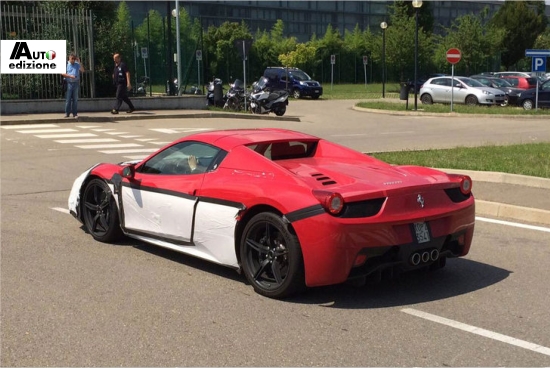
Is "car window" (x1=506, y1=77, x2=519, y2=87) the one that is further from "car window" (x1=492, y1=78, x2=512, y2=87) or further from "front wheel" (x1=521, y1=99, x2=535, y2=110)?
"front wheel" (x1=521, y1=99, x2=535, y2=110)

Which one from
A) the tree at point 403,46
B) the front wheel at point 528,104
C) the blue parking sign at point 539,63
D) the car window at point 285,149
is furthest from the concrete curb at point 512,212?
the tree at point 403,46

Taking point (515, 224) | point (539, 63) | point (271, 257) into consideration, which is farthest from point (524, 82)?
point (271, 257)

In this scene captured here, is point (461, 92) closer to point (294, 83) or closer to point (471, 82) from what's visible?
point (471, 82)

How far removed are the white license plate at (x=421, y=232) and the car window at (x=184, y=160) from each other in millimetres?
1883

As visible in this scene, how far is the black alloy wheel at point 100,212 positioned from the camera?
7.98m

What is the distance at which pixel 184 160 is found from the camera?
734cm

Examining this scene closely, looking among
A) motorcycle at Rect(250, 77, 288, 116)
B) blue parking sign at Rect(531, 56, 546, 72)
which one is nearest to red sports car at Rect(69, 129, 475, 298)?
motorcycle at Rect(250, 77, 288, 116)

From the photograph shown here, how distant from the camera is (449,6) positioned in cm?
Result: 9638

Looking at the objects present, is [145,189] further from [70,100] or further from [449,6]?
[449,6]

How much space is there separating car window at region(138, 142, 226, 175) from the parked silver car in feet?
95.6

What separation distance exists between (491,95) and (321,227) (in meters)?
31.6

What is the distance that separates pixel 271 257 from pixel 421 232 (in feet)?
4.01

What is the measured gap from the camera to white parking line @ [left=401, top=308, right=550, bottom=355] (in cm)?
505

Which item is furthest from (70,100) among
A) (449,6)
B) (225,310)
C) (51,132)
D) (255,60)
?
(449,6)
